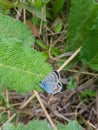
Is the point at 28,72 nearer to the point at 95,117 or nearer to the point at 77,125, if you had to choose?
the point at 77,125

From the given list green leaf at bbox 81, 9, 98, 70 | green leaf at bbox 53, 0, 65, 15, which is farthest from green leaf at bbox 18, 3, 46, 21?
green leaf at bbox 81, 9, 98, 70

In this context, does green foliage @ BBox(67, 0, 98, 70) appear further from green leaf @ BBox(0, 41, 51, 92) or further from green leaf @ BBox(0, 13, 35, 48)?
green leaf @ BBox(0, 41, 51, 92)

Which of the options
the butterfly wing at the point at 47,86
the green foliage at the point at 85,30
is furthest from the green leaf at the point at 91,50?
the butterfly wing at the point at 47,86

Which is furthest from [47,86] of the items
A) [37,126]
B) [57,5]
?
[57,5]

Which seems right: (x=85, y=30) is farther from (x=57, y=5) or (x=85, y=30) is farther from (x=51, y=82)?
(x=51, y=82)

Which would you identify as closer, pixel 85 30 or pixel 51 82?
pixel 51 82

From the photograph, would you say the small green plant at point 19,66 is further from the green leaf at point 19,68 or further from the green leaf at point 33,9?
the green leaf at point 33,9
